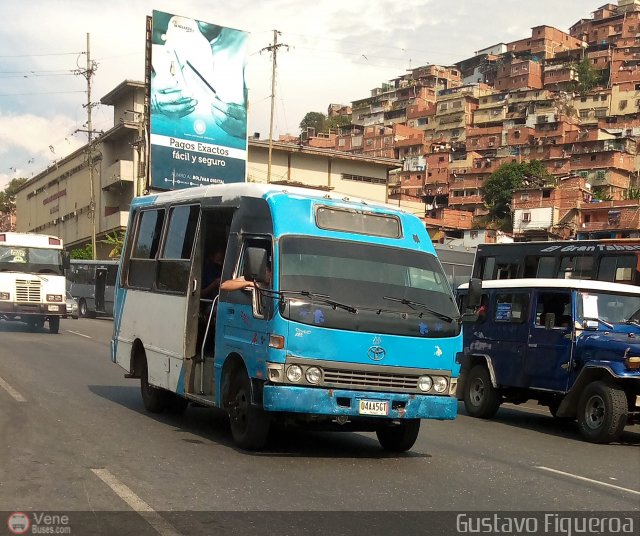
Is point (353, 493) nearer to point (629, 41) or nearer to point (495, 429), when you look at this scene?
point (495, 429)

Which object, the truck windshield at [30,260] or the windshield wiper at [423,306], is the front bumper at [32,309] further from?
the windshield wiper at [423,306]

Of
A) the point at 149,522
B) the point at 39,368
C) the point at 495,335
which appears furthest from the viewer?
the point at 39,368

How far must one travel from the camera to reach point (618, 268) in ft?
66.3

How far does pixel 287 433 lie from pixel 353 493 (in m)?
3.37

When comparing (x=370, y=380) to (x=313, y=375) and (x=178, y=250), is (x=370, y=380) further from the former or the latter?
(x=178, y=250)

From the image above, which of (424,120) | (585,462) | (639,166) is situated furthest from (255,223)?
(424,120)

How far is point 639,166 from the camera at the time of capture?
92.6 m

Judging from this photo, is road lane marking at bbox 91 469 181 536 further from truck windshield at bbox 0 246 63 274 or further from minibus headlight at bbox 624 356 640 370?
truck windshield at bbox 0 246 63 274

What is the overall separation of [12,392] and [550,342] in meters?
8.30

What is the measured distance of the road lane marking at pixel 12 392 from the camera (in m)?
12.7

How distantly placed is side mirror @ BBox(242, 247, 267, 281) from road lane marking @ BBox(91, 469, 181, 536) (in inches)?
92.9

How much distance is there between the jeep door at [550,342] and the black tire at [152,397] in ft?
18.9

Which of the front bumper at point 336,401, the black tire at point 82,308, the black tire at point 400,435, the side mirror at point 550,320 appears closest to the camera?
the front bumper at point 336,401

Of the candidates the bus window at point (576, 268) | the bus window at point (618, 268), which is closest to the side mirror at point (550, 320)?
the bus window at point (618, 268)
